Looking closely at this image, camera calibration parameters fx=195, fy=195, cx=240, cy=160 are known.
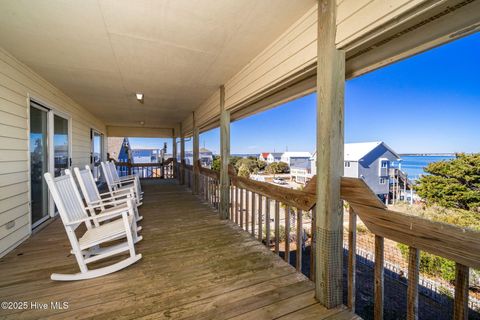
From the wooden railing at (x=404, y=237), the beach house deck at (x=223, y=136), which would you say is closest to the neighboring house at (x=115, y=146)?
the beach house deck at (x=223, y=136)

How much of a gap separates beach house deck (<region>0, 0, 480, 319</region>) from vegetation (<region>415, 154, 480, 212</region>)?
3614 millimetres

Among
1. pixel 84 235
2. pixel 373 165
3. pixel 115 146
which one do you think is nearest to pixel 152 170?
pixel 115 146

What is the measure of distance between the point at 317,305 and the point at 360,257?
5.60 metres

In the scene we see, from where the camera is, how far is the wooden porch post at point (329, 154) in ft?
4.70

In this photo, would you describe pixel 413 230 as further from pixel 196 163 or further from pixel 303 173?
pixel 196 163

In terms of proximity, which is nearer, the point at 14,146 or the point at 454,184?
the point at 14,146

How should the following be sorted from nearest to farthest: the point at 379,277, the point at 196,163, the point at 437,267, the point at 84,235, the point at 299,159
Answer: the point at 379,277 → the point at 84,235 → the point at 437,267 → the point at 196,163 → the point at 299,159

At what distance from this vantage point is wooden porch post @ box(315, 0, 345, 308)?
1.43 metres

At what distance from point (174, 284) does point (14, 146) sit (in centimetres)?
275

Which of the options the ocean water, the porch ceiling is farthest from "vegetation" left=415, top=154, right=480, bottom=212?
the porch ceiling

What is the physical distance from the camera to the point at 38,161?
3207mm

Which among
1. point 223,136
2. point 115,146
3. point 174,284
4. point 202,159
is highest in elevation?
point 115,146

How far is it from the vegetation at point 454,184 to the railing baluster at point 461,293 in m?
3.92

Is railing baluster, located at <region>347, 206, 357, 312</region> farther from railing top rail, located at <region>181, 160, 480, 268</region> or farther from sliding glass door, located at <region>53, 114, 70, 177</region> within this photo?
sliding glass door, located at <region>53, 114, 70, 177</region>
